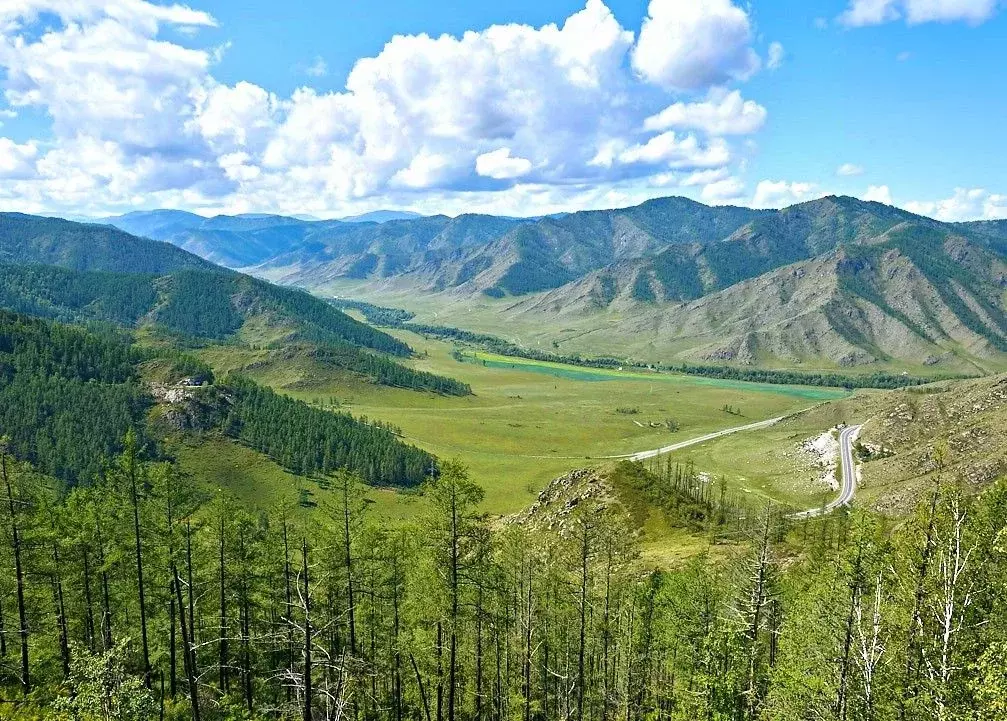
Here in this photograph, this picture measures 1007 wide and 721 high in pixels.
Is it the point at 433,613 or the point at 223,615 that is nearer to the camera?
the point at 433,613

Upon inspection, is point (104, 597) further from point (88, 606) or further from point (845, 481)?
point (845, 481)

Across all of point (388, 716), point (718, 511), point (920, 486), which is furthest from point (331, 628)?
point (920, 486)

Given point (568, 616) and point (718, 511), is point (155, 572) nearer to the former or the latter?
point (568, 616)

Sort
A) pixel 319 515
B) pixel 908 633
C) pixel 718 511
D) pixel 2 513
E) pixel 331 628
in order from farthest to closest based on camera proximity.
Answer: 1. pixel 718 511
2. pixel 331 628
3. pixel 319 515
4. pixel 2 513
5. pixel 908 633

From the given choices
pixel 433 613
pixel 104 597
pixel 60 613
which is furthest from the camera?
pixel 104 597

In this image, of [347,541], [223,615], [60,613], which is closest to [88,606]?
[60,613]

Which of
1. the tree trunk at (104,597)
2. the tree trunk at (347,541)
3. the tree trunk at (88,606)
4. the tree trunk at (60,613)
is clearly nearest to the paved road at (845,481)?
the tree trunk at (347,541)

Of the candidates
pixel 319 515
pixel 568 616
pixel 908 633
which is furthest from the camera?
pixel 568 616

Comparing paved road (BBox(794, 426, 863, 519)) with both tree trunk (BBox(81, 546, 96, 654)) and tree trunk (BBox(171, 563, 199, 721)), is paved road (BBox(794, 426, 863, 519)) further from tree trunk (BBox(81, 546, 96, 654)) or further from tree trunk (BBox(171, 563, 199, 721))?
tree trunk (BBox(81, 546, 96, 654))

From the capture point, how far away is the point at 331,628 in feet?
152

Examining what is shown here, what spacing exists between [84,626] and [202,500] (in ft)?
47.8

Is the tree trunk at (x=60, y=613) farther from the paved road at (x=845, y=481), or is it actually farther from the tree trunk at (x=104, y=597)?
the paved road at (x=845, y=481)

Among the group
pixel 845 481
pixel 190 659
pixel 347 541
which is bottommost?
pixel 845 481

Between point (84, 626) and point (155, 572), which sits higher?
point (155, 572)
